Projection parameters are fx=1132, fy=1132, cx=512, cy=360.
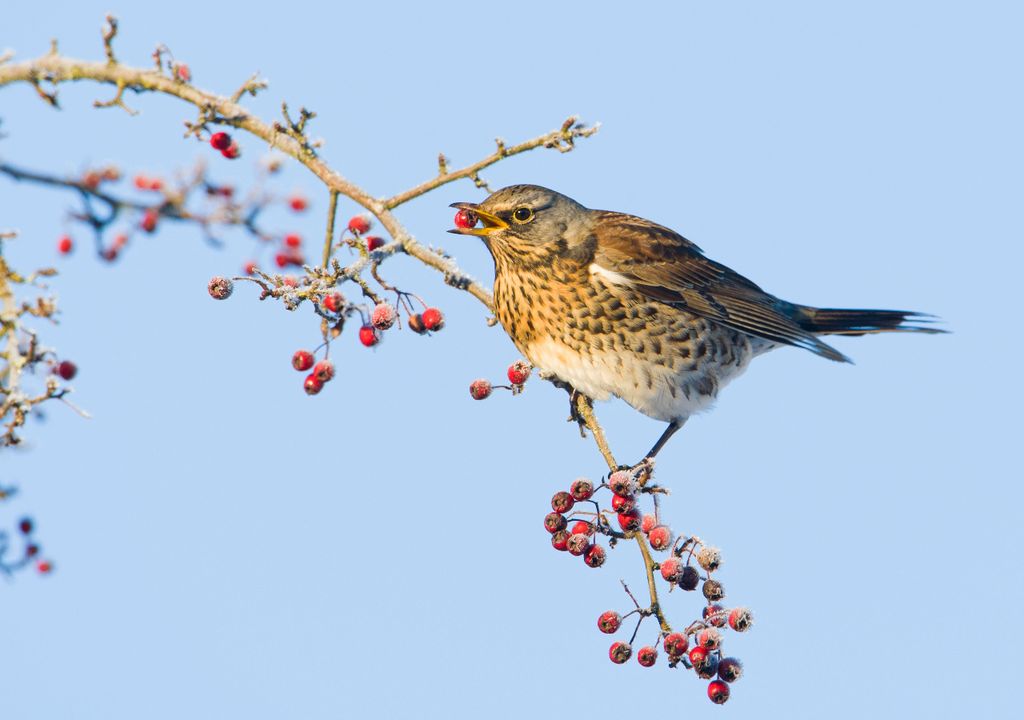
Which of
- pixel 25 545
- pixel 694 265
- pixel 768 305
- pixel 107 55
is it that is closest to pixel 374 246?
pixel 107 55

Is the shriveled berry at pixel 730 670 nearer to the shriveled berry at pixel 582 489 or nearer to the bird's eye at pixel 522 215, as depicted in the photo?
the shriveled berry at pixel 582 489

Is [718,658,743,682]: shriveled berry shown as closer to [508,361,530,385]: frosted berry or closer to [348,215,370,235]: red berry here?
[508,361,530,385]: frosted berry

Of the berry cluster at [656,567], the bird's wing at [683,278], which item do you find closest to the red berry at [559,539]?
the berry cluster at [656,567]

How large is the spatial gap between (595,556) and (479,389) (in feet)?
3.08

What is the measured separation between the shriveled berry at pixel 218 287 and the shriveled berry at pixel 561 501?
54.8 inches

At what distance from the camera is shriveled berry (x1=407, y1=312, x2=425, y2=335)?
4.39 m

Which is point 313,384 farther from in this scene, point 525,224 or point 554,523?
point 525,224

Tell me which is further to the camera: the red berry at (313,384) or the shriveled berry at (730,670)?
the red berry at (313,384)

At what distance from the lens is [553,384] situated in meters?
5.51

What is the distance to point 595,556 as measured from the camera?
4074 mm

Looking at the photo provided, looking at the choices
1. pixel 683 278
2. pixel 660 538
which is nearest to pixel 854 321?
pixel 683 278

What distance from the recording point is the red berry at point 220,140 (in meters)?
4.61

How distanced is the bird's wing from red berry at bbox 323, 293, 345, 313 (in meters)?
1.99

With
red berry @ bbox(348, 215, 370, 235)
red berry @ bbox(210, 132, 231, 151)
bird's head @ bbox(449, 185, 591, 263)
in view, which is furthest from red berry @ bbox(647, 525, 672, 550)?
red berry @ bbox(210, 132, 231, 151)
